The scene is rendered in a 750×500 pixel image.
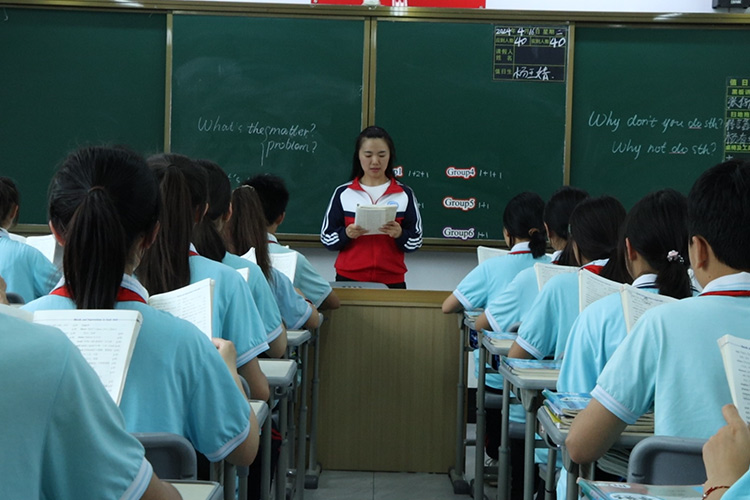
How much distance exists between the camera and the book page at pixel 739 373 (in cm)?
105

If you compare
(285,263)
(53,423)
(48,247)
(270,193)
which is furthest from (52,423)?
(48,247)

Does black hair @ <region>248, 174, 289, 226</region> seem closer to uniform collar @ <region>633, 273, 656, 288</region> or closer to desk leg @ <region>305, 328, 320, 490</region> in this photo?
desk leg @ <region>305, 328, 320, 490</region>

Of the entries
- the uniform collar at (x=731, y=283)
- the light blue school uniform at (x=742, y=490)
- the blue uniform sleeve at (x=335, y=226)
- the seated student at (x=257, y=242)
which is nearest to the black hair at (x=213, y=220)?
the seated student at (x=257, y=242)

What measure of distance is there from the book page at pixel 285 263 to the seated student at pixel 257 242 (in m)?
0.09

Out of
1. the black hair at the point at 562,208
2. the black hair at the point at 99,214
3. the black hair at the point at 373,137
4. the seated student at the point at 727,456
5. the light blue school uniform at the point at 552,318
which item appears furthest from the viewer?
the black hair at the point at 373,137

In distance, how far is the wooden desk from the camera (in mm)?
3664

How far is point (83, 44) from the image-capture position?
485 cm

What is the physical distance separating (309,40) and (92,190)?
3.80 metres

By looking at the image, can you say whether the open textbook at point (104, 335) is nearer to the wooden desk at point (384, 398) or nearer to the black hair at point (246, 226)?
the black hair at point (246, 226)

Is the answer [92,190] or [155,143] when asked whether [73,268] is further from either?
[155,143]

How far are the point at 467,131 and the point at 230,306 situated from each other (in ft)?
10.5

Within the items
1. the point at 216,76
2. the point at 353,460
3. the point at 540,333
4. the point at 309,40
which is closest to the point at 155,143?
the point at 216,76

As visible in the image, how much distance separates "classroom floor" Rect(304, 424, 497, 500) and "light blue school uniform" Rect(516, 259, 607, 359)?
1.04 m

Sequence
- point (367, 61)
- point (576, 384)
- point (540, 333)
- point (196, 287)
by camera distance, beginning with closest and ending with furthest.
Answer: point (196, 287)
point (576, 384)
point (540, 333)
point (367, 61)
